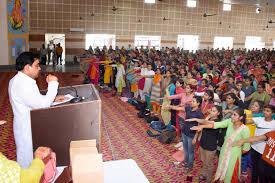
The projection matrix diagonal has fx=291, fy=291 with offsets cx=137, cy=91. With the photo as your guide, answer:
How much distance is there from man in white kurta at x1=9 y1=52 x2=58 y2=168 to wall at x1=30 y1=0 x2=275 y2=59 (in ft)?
57.1

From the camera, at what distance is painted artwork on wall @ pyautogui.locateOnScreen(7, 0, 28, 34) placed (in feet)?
48.1

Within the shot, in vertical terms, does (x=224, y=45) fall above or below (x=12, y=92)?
above

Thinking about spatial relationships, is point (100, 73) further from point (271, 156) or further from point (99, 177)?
point (99, 177)

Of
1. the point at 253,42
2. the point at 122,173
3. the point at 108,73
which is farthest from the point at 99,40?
the point at 122,173

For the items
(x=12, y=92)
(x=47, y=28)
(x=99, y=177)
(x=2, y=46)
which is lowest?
(x=99, y=177)

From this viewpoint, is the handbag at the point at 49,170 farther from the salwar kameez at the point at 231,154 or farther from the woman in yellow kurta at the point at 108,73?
the woman in yellow kurta at the point at 108,73

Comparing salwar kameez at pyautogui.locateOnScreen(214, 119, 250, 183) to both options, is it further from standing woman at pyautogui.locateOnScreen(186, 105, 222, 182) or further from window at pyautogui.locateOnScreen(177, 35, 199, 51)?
window at pyautogui.locateOnScreen(177, 35, 199, 51)

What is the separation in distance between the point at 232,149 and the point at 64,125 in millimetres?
2367

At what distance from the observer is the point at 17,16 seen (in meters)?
15.3

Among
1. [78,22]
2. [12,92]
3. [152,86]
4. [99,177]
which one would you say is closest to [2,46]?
[78,22]

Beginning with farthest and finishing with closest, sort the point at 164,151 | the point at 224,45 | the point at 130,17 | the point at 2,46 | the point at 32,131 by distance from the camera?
the point at 224,45, the point at 130,17, the point at 2,46, the point at 164,151, the point at 32,131

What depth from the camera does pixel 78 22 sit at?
19844 mm

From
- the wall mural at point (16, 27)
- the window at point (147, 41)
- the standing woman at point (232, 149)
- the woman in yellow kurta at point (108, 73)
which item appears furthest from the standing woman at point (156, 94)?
the window at point (147, 41)

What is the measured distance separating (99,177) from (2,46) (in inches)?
569
